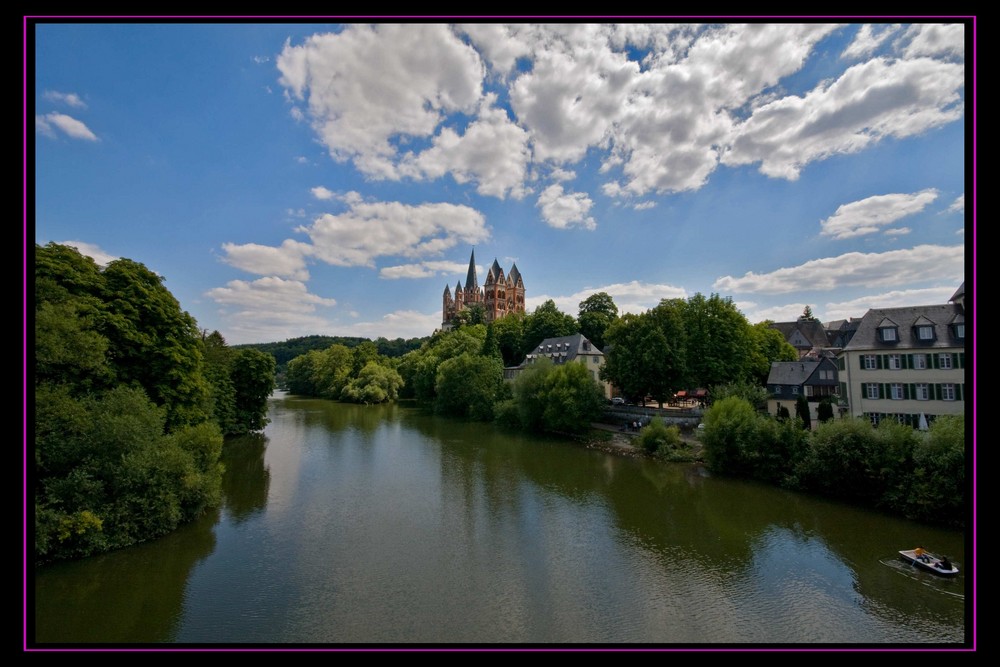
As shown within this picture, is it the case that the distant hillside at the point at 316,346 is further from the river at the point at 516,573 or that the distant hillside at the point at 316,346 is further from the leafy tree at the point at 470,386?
the river at the point at 516,573

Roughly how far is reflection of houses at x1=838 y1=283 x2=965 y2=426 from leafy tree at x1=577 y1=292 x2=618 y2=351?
31119mm

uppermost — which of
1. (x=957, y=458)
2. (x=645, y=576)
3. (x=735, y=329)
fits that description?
(x=735, y=329)

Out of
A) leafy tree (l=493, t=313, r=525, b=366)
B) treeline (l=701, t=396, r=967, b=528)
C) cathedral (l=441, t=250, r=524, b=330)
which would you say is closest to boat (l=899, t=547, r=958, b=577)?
treeline (l=701, t=396, r=967, b=528)

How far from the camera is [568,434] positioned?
34781 millimetres

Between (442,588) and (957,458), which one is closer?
(442,588)

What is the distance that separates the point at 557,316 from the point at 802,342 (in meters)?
29.2

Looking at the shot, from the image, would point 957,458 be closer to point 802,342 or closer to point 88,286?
point 88,286

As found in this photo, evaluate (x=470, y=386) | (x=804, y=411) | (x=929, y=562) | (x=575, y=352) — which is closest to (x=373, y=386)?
(x=470, y=386)

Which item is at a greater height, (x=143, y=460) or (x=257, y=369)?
(x=257, y=369)

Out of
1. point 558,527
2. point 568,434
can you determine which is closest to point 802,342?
point 568,434

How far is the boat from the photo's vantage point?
40.4 ft

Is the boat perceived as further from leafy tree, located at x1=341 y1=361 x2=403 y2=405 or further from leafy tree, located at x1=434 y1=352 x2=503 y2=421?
leafy tree, located at x1=341 y1=361 x2=403 y2=405

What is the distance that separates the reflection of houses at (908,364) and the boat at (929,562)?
32.1 feet

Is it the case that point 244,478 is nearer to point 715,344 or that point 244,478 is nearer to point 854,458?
point 854,458
